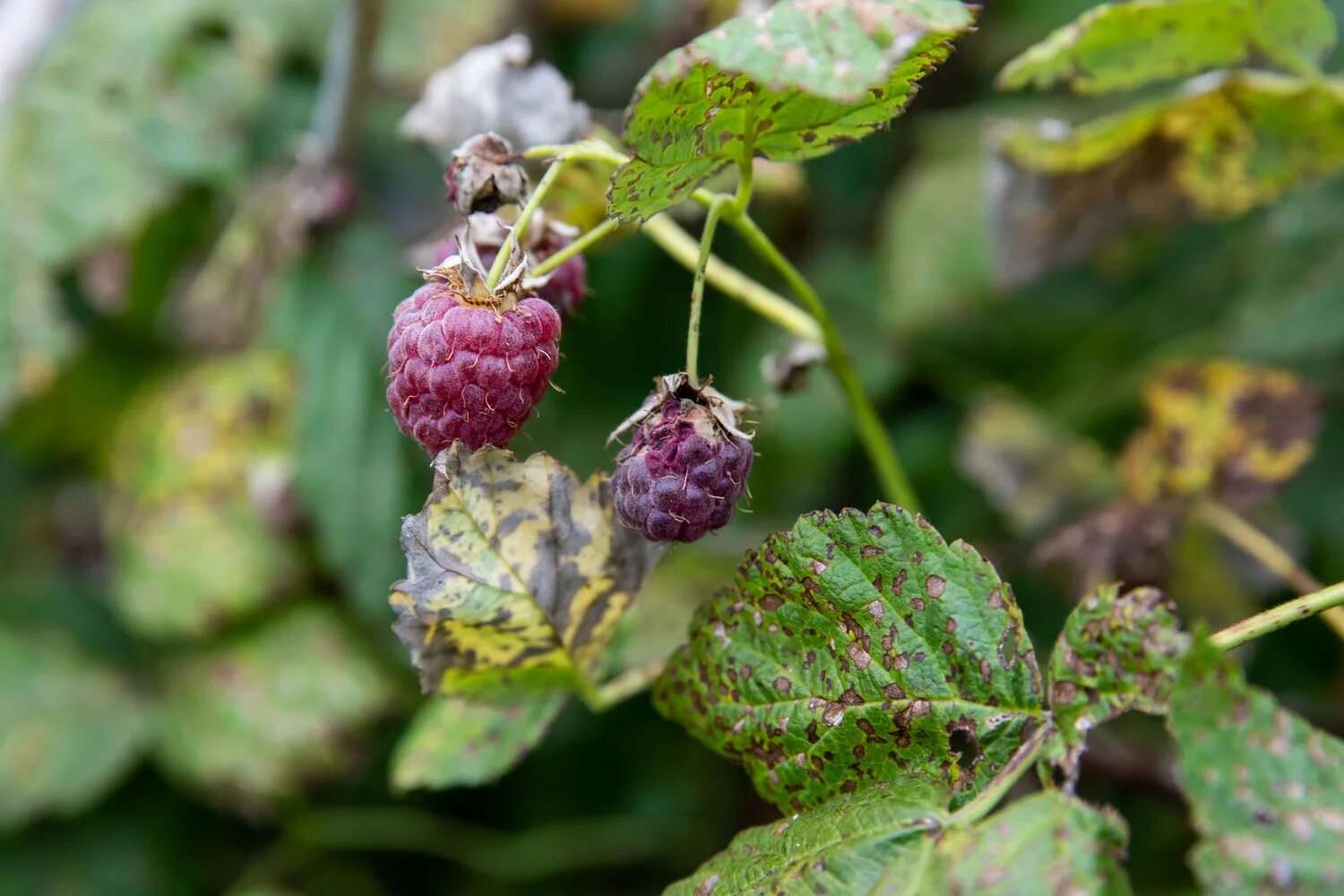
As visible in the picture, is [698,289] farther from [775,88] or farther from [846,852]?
[846,852]

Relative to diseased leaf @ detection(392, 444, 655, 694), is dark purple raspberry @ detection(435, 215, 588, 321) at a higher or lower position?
higher

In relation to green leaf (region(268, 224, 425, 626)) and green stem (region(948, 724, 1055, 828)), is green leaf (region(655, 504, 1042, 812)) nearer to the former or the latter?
green stem (region(948, 724, 1055, 828))

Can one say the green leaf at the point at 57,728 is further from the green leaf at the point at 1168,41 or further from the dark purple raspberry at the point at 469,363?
the green leaf at the point at 1168,41

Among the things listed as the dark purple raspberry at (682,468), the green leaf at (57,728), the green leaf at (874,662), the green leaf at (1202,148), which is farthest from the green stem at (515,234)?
the green leaf at (57,728)

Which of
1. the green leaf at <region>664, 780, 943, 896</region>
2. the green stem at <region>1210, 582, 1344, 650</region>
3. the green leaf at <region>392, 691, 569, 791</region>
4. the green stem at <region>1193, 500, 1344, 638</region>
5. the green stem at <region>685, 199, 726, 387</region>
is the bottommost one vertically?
the green stem at <region>1193, 500, 1344, 638</region>

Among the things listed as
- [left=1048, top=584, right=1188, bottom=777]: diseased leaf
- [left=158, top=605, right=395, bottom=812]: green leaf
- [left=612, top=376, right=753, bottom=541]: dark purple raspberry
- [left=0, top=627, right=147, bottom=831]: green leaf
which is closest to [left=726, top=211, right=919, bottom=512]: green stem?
[left=612, top=376, right=753, bottom=541]: dark purple raspberry

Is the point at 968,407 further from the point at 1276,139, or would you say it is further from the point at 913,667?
the point at 913,667

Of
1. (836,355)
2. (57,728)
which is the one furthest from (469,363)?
(57,728)
